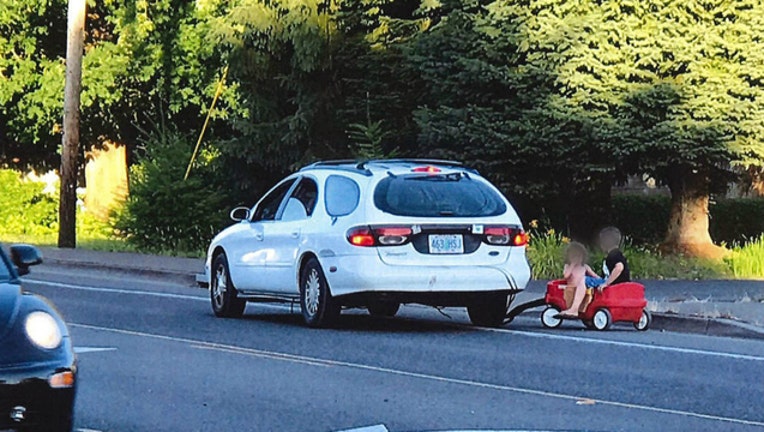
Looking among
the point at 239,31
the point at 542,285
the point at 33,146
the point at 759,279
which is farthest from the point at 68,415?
the point at 33,146

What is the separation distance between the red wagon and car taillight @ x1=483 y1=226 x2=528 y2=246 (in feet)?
2.61

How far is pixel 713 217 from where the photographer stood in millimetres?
33281

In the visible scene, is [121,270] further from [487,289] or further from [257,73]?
[487,289]

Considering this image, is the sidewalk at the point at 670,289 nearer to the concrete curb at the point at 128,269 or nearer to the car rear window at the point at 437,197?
the concrete curb at the point at 128,269

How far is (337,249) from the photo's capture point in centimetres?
1491

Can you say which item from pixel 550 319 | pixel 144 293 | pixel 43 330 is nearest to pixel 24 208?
pixel 144 293

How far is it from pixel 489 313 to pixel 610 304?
1.23 m

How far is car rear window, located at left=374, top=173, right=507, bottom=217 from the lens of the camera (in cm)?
1499

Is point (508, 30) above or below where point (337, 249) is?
above

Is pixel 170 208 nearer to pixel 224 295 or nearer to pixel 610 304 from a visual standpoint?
pixel 224 295

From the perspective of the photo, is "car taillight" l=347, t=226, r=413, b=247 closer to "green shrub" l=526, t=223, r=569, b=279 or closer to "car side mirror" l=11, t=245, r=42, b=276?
"car side mirror" l=11, t=245, r=42, b=276

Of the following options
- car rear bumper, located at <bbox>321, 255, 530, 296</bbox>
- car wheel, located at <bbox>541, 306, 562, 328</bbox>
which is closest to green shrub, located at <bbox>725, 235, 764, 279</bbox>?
car wheel, located at <bbox>541, 306, 562, 328</bbox>

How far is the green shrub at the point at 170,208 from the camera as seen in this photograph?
30734mm

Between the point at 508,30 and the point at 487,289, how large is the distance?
38.5 feet
